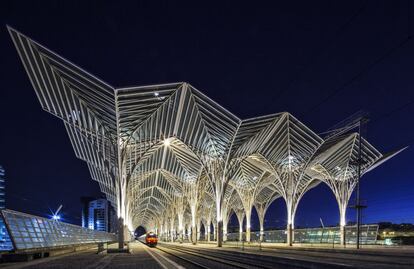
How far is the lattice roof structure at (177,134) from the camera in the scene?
131ft

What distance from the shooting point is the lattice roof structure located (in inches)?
1574

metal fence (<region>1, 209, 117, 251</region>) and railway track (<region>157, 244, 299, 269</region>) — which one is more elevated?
metal fence (<region>1, 209, 117, 251</region>)

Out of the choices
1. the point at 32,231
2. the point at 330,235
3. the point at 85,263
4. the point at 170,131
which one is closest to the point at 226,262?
the point at 85,263

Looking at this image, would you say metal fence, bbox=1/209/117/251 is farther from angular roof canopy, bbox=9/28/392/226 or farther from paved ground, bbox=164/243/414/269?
angular roof canopy, bbox=9/28/392/226

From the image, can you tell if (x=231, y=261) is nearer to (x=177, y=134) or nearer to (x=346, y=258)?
(x=346, y=258)

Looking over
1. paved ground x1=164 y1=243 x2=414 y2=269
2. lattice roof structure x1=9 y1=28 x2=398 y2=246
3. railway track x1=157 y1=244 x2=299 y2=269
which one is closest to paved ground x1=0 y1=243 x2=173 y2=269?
railway track x1=157 y1=244 x2=299 y2=269

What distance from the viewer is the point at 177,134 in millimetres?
55844

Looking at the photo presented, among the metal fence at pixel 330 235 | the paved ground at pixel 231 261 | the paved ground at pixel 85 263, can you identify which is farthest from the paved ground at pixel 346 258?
the metal fence at pixel 330 235

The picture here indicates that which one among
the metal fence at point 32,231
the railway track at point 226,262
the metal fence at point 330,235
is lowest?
the metal fence at point 330,235

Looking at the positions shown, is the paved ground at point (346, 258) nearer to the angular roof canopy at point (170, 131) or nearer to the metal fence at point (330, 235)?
the angular roof canopy at point (170, 131)

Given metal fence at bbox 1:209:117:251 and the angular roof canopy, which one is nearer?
metal fence at bbox 1:209:117:251

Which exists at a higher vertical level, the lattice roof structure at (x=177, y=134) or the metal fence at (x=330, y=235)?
the lattice roof structure at (x=177, y=134)

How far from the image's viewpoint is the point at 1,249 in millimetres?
21188

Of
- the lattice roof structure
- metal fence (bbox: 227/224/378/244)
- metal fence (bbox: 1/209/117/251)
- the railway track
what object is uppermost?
the lattice roof structure
